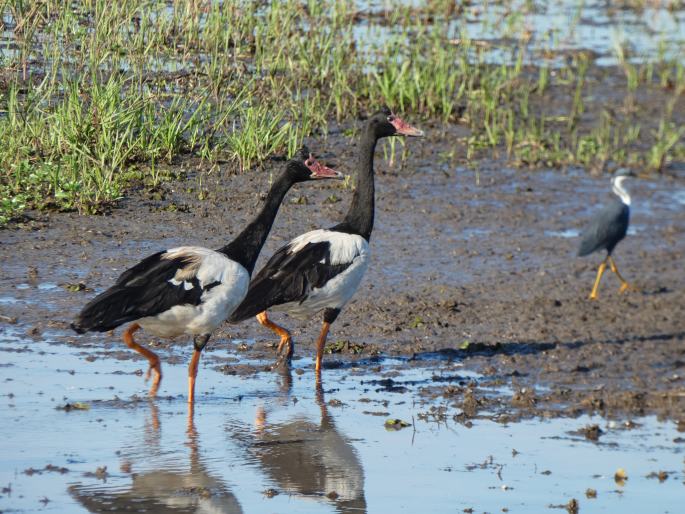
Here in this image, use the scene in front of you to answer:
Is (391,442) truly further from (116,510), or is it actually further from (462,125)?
(462,125)

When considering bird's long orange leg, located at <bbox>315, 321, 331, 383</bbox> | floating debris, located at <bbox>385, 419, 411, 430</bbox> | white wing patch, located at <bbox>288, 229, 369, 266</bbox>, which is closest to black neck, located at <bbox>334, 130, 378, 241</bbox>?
white wing patch, located at <bbox>288, 229, 369, 266</bbox>

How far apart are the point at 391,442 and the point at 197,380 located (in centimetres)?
162

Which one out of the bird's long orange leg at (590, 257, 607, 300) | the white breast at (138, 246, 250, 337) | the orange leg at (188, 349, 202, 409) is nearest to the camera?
the orange leg at (188, 349, 202, 409)

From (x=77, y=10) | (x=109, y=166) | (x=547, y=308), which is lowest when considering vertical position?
(x=547, y=308)

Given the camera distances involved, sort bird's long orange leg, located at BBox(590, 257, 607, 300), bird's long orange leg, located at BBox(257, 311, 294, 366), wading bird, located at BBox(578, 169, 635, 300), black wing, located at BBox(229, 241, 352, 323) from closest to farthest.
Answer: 1. black wing, located at BBox(229, 241, 352, 323)
2. bird's long orange leg, located at BBox(257, 311, 294, 366)
3. bird's long orange leg, located at BBox(590, 257, 607, 300)
4. wading bird, located at BBox(578, 169, 635, 300)

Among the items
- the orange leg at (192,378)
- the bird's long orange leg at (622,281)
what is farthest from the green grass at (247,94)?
the orange leg at (192,378)

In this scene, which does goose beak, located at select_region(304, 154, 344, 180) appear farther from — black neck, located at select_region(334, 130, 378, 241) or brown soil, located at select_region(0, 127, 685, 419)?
brown soil, located at select_region(0, 127, 685, 419)

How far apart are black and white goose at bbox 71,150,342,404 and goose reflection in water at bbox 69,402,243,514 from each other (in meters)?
1.06

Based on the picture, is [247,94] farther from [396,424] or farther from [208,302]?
[396,424]

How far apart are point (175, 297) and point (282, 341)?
1247 millimetres

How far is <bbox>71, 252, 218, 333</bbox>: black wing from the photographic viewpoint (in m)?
7.00

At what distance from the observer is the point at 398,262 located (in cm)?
1060

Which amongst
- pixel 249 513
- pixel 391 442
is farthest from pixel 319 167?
pixel 249 513

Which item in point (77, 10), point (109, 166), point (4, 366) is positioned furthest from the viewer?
point (77, 10)
